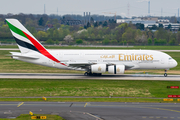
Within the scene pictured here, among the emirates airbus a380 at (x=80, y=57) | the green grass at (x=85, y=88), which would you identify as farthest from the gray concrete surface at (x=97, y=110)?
the emirates airbus a380 at (x=80, y=57)

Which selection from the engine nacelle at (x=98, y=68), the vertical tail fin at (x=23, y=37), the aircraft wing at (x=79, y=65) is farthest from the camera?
the vertical tail fin at (x=23, y=37)

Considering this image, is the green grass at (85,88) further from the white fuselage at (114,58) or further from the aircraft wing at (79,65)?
the white fuselage at (114,58)

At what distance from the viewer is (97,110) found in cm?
2878

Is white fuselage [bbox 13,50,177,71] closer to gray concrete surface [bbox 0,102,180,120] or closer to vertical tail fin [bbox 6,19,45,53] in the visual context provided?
vertical tail fin [bbox 6,19,45,53]

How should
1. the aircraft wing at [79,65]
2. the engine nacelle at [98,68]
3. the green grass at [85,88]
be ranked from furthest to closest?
1. the aircraft wing at [79,65]
2. the engine nacelle at [98,68]
3. the green grass at [85,88]

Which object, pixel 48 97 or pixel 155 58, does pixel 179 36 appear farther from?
pixel 48 97

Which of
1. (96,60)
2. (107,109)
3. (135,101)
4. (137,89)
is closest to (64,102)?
(107,109)

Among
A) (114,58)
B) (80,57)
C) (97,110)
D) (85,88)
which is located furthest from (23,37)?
(97,110)

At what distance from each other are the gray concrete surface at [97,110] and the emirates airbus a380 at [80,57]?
769 inches

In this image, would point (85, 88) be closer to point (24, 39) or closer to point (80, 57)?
point (80, 57)

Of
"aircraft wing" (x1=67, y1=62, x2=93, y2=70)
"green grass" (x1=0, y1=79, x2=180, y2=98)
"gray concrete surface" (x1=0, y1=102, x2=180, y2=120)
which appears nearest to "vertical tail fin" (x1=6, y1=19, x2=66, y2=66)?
"aircraft wing" (x1=67, y1=62, x2=93, y2=70)

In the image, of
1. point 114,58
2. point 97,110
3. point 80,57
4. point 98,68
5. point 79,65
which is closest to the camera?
point 97,110

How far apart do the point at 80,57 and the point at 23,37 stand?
11.0m

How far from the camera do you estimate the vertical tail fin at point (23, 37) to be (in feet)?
166
